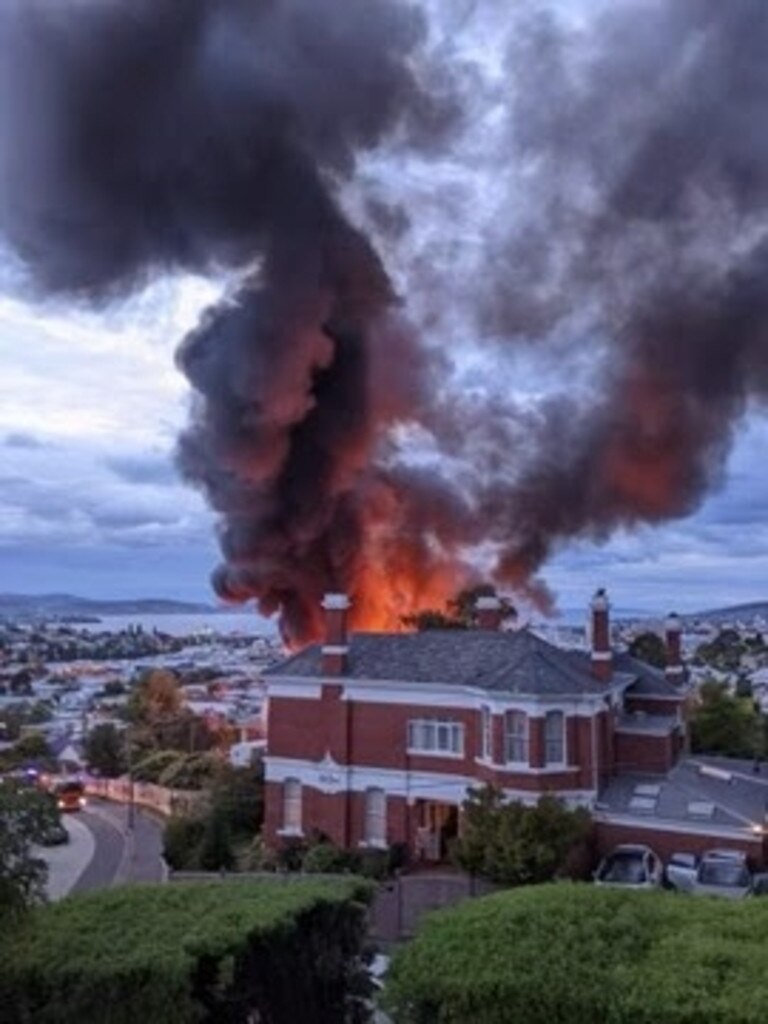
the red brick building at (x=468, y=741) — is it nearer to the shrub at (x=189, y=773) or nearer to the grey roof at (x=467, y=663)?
the grey roof at (x=467, y=663)

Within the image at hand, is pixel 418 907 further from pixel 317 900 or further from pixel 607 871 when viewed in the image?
pixel 317 900

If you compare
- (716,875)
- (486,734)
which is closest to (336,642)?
(486,734)

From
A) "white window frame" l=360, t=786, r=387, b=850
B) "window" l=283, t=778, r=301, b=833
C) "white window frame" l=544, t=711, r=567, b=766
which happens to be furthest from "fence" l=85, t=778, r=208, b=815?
"white window frame" l=544, t=711, r=567, b=766

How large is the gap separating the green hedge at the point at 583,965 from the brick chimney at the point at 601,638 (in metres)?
19.8

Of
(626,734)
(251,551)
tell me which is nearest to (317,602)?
(251,551)

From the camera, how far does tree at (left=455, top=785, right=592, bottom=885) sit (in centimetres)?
2631

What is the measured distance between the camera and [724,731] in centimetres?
4219

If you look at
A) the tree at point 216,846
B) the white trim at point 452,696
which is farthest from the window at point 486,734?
the tree at point 216,846

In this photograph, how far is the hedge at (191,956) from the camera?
1104 centimetres

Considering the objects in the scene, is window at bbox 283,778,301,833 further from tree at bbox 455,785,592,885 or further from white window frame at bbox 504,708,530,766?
tree at bbox 455,785,592,885

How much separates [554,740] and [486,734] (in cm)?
177

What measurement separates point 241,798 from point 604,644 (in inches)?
505

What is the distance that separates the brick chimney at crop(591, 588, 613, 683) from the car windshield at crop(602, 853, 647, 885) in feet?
17.3

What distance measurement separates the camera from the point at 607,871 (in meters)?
27.3
